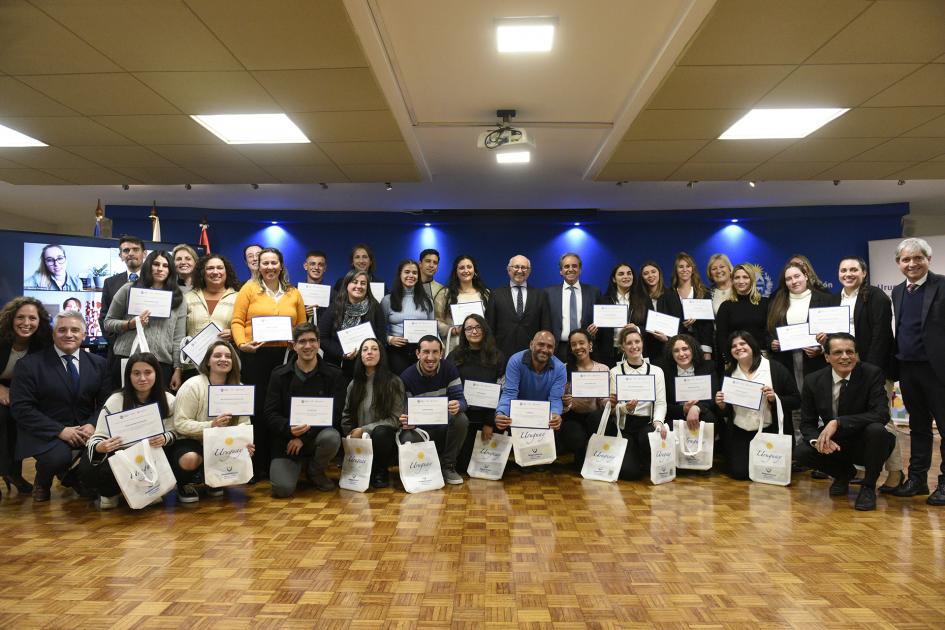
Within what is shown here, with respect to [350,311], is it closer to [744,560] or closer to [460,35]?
[460,35]

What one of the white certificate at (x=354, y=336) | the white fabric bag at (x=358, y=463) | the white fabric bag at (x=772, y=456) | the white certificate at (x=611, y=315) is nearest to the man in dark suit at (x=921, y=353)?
the white fabric bag at (x=772, y=456)

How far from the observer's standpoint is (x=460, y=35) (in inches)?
156

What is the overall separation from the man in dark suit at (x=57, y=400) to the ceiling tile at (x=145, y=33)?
1847 millimetres

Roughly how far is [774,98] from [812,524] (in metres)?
2.82

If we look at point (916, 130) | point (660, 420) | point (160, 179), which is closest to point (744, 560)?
point (660, 420)

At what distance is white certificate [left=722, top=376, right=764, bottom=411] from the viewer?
462 centimetres

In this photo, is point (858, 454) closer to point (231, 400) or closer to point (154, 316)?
point (231, 400)

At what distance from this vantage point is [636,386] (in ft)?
15.6

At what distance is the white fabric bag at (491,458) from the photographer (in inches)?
186

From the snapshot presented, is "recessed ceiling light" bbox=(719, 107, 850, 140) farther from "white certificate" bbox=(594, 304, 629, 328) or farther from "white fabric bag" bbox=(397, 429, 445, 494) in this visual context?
"white fabric bag" bbox=(397, 429, 445, 494)

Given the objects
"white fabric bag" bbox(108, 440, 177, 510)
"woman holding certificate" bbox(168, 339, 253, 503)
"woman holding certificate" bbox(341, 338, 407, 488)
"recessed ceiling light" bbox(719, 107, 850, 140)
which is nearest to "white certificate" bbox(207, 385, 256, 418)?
"woman holding certificate" bbox(168, 339, 253, 503)

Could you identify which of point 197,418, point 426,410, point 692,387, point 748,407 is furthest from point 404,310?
point 748,407

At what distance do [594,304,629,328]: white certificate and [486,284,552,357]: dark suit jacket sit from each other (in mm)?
422

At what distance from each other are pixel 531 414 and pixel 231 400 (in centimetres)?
210
